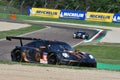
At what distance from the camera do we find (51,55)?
16188 millimetres

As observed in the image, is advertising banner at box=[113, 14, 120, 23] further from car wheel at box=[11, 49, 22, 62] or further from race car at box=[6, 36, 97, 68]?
car wheel at box=[11, 49, 22, 62]

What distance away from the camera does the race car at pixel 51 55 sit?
51.9ft

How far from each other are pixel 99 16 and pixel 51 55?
38.9 m

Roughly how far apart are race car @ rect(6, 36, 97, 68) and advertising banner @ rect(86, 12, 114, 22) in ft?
123

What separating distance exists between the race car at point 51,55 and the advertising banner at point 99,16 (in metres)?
37.5

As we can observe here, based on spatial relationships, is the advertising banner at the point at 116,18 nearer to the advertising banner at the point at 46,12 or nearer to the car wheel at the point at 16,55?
the advertising banner at the point at 46,12

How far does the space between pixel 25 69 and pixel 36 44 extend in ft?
16.3

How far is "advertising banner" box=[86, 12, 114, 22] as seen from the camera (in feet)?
177

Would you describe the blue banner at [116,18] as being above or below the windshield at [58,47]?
below

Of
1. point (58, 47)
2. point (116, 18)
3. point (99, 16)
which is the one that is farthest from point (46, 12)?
Result: point (58, 47)

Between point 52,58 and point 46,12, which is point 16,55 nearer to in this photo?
point 52,58

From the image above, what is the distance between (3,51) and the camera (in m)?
22.2

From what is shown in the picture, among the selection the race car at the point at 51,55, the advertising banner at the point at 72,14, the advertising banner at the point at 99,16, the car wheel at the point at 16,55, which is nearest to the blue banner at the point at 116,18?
the advertising banner at the point at 99,16

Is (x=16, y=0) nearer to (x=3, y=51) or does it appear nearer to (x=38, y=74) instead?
(x=3, y=51)
